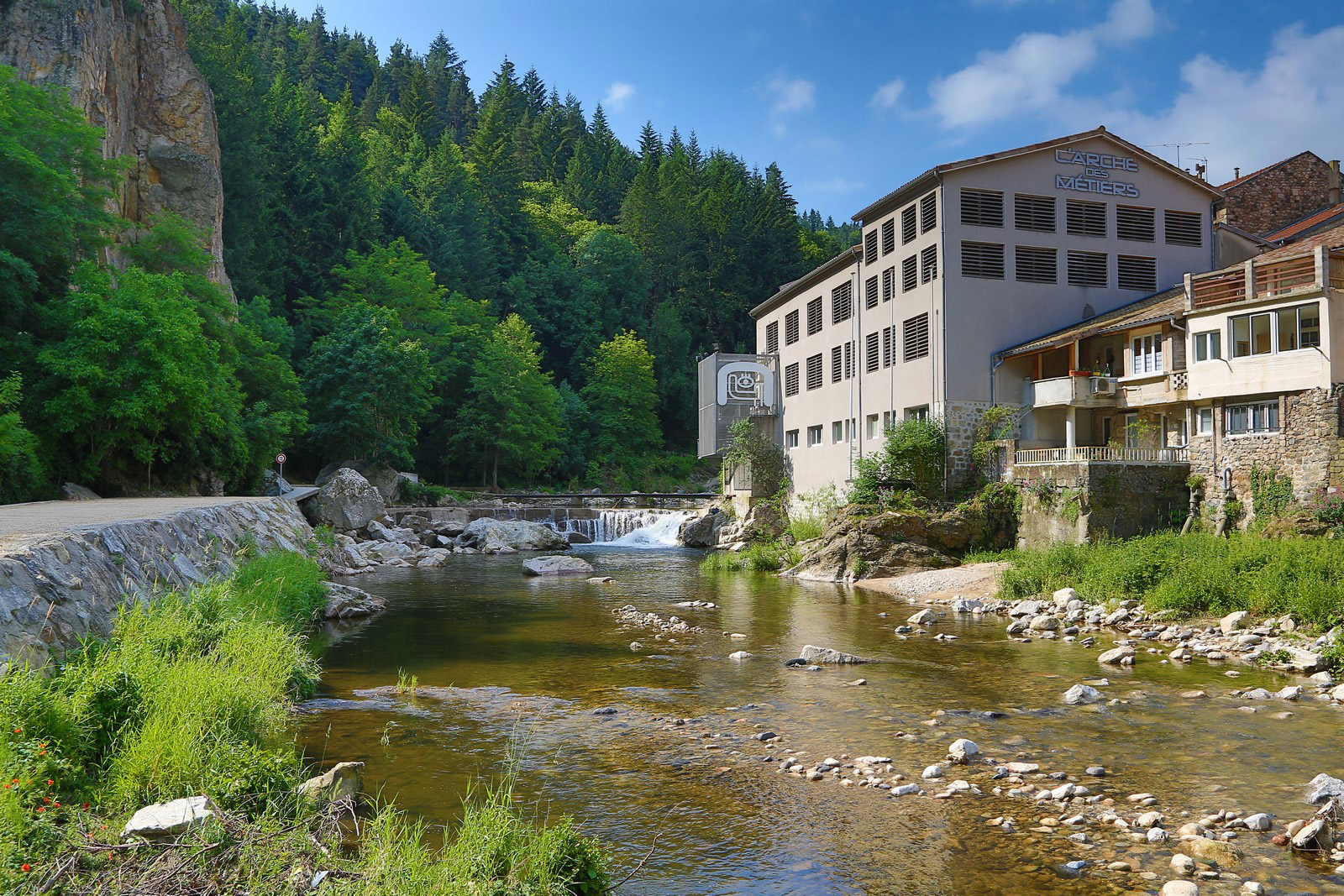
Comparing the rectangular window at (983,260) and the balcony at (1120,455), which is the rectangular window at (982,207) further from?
the balcony at (1120,455)

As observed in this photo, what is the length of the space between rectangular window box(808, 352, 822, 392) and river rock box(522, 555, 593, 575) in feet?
50.8

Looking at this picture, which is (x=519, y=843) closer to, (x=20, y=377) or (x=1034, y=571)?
(x=1034, y=571)

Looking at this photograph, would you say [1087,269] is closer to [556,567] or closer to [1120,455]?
[1120,455]

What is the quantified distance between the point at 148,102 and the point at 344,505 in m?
22.8

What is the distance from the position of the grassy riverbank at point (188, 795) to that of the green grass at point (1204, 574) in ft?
49.3

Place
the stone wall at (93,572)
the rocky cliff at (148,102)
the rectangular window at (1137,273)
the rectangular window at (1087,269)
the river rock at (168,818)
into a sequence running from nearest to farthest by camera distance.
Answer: the river rock at (168,818), the stone wall at (93,572), the rectangular window at (1087,269), the rectangular window at (1137,273), the rocky cliff at (148,102)

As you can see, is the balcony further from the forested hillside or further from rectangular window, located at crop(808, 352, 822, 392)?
the forested hillside

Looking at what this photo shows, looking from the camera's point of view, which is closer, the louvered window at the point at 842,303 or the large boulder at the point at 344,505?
the louvered window at the point at 842,303

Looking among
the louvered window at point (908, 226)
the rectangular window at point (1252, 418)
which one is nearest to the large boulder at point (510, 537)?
the louvered window at point (908, 226)

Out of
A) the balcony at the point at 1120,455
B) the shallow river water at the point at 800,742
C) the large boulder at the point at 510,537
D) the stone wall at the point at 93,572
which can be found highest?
the balcony at the point at 1120,455

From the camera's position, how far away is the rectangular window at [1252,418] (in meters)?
22.9

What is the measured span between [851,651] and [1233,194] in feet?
104

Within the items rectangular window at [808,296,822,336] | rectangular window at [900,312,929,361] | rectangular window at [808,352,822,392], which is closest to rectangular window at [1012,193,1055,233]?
rectangular window at [900,312,929,361]

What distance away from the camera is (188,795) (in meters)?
6.37
